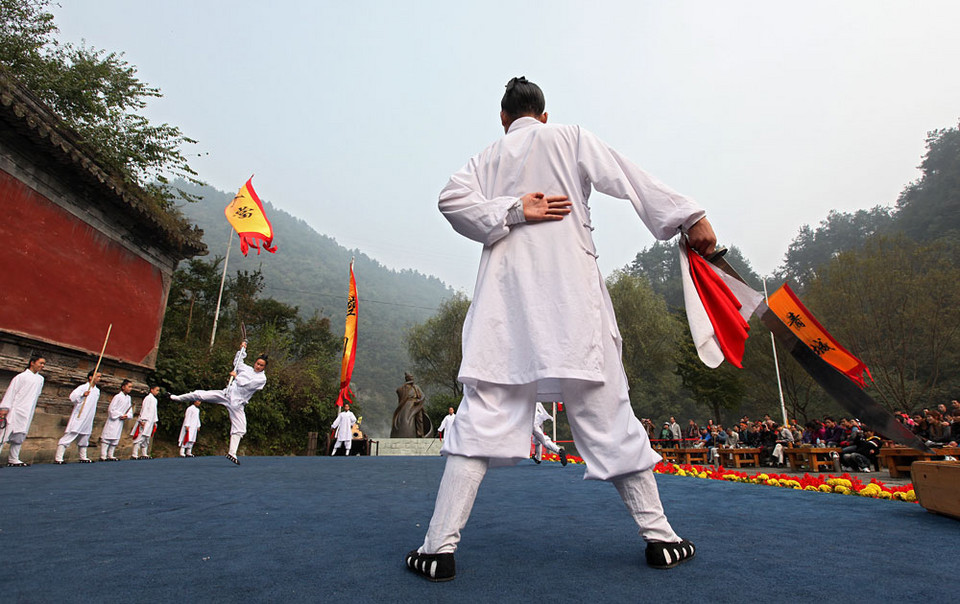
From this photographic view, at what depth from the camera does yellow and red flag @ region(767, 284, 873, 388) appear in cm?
224

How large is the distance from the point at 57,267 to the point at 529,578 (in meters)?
10.6

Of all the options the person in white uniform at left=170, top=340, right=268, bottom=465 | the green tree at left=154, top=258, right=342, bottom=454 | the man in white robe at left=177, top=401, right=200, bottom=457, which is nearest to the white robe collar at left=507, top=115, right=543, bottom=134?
the person in white uniform at left=170, top=340, right=268, bottom=465

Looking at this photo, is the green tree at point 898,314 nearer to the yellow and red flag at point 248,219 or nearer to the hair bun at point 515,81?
the hair bun at point 515,81

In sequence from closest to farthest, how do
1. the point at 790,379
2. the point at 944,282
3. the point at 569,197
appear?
the point at 569,197 → the point at 944,282 → the point at 790,379

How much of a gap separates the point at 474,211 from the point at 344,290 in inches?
2868

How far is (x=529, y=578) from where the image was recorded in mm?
1429

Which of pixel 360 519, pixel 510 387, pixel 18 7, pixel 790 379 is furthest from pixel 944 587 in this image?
pixel 790 379

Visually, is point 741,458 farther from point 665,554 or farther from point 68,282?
point 68,282

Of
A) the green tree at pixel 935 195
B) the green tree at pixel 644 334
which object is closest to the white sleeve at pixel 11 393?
the green tree at pixel 644 334

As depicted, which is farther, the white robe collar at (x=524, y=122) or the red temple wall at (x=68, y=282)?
the red temple wall at (x=68, y=282)

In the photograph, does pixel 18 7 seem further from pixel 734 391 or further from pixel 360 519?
pixel 734 391

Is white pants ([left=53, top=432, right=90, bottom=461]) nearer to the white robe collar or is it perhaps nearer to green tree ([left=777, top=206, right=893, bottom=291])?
the white robe collar

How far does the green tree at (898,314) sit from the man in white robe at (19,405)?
2212 centimetres

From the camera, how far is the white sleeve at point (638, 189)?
6.06 feet
